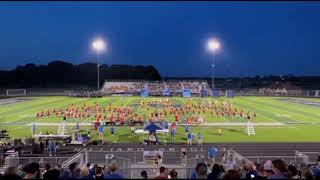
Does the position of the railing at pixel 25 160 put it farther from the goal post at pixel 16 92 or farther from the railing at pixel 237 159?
the goal post at pixel 16 92

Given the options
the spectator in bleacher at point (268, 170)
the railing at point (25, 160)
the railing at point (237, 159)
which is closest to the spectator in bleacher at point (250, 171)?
the spectator in bleacher at point (268, 170)

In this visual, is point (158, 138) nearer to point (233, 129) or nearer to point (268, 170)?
point (233, 129)

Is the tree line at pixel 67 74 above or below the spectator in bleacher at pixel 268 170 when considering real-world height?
above

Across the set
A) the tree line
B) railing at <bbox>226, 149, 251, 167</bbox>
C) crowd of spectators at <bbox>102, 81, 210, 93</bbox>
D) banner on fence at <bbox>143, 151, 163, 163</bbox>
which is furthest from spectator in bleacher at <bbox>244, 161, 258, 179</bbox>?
the tree line

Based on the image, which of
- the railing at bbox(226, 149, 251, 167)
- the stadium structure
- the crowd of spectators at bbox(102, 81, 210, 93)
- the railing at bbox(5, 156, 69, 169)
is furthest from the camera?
the crowd of spectators at bbox(102, 81, 210, 93)

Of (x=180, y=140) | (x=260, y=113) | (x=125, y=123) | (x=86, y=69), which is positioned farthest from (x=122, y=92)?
(x=86, y=69)

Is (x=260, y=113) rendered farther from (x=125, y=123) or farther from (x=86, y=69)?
(x=86, y=69)

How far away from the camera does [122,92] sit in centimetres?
10656

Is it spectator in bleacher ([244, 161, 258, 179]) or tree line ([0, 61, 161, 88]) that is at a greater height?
tree line ([0, 61, 161, 88])

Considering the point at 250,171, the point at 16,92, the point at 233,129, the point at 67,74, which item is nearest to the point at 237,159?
the point at 250,171

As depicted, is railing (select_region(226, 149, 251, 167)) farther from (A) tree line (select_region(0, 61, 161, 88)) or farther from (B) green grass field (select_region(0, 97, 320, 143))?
(A) tree line (select_region(0, 61, 161, 88))

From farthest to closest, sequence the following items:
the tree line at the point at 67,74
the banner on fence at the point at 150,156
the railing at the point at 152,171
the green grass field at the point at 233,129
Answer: the tree line at the point at 67,74
the green grass field at the point at 233,129
the banner on fence at the point at 150,156
the railing at the point at 152,171

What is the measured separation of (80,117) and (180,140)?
17.9m

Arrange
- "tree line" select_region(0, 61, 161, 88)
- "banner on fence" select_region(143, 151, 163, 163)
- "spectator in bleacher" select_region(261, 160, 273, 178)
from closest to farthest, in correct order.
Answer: "spectator in bleacher" select_region(261, 160, 273, 178)
"banner on fence" select_region(143, 151, 163, 163)
"tree line" select_region(0, 61, 161, 88)
